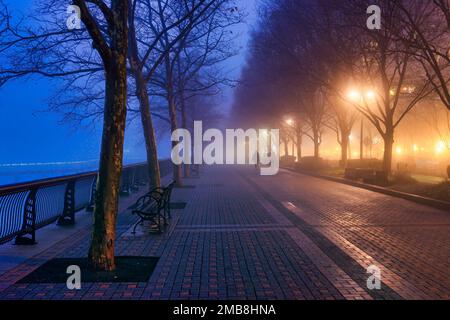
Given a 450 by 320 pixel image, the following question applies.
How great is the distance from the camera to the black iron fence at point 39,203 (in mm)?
8078

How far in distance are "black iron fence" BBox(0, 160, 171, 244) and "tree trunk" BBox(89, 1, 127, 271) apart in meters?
2.28

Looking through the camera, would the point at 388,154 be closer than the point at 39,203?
No

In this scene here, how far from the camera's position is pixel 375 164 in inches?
1207

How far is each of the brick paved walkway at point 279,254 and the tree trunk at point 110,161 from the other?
77cm

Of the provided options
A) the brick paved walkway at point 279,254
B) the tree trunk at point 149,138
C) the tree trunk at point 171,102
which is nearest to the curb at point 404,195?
the brick paved walkway at point 279,254

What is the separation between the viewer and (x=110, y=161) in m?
6.54

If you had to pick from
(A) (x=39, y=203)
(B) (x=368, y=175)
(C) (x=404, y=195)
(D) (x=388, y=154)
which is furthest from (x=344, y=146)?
(A) (x=39, y=203)

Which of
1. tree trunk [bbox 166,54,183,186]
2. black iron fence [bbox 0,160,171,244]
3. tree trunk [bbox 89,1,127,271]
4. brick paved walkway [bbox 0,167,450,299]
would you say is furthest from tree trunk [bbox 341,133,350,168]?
tree trunk [bbox 89,1,127,271]

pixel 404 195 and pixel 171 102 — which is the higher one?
pixel 171 102

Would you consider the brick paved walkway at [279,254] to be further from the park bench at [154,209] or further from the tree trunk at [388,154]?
the tree trunk at [388,154]

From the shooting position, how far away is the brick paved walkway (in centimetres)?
555

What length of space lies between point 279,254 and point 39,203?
5.62m

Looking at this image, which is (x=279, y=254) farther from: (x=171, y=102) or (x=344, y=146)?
(x=344, y=146)

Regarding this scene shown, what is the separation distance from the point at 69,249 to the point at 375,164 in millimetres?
26239
